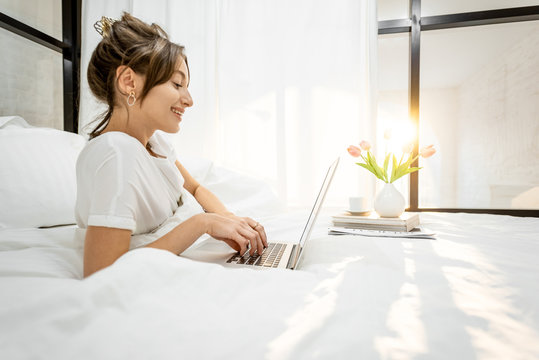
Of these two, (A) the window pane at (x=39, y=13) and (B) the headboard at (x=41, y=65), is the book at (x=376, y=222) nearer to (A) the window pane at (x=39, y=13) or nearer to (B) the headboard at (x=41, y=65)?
(B) the headboard at (x=41, y=65)

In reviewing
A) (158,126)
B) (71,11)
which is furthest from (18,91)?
(158,126)

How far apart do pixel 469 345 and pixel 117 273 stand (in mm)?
438

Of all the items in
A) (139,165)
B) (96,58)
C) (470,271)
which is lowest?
(470,271)

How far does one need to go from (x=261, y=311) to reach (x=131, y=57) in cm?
75

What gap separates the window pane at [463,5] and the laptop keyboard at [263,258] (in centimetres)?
377

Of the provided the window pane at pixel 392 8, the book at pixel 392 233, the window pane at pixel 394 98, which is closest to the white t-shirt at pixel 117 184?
the book at pixel 392 233

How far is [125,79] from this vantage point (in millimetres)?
868

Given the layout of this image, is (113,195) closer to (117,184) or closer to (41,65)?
(117,184)

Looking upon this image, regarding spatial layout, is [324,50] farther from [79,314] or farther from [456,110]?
[456,110]

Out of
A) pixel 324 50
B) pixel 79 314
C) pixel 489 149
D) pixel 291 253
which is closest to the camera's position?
pixel 79 314

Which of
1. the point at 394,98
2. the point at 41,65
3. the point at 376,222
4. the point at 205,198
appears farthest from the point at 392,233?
the point at 394,98

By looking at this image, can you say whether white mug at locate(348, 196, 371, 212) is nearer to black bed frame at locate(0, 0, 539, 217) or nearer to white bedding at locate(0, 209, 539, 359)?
white bedding at locate(0, 209, 539, 359)

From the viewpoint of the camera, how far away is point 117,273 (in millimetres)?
419

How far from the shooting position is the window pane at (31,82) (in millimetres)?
1774
